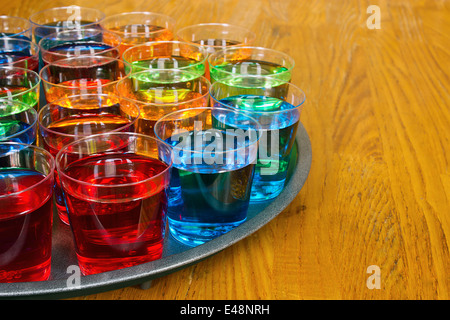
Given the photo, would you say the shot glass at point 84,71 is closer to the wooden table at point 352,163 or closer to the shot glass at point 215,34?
the shot glass at point 215,34

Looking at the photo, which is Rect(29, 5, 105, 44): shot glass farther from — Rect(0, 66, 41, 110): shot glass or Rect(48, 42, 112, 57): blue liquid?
Rect(0, 66, 41, 110): shot glass

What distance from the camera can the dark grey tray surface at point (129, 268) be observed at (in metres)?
0.43

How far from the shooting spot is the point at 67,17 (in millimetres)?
915

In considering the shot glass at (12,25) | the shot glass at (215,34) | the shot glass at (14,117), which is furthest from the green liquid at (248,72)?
the shot glass at (12,25)

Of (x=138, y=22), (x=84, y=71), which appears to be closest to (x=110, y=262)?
(x=84, y=71)

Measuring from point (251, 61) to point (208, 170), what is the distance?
26cm

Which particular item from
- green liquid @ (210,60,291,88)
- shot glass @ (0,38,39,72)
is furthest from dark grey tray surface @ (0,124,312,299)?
shot glass @ (0,38,39,72)

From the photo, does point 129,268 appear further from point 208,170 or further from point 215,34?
point 215,34

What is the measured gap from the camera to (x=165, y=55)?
2.34 feet

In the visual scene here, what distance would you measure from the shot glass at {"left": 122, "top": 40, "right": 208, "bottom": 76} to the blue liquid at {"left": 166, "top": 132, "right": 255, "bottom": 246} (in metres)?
0.21

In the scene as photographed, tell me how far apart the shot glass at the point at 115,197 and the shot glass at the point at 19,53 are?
0.81ft

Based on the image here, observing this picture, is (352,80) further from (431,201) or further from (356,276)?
(356,276)

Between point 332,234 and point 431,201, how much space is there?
0.14 m

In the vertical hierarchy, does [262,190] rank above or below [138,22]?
below
